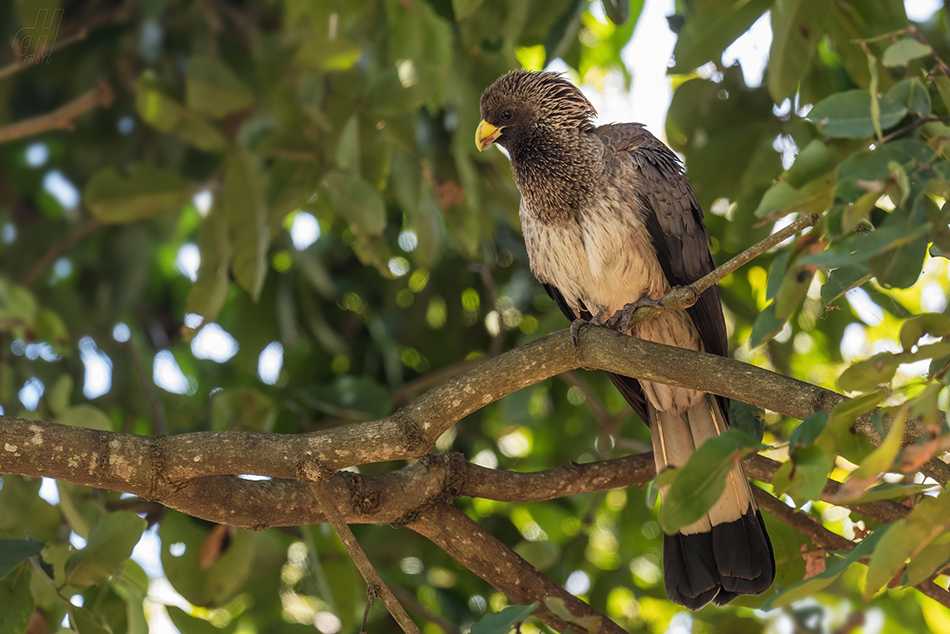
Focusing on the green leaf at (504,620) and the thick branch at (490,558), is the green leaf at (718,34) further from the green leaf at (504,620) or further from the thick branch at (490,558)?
the green leaf at (504,620)

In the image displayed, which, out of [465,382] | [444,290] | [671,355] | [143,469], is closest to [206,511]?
[143,469]

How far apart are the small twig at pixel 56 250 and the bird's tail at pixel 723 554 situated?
3261 millimetres

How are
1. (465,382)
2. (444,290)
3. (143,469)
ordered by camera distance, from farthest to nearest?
(444,290) → (465,382) → (143,469)

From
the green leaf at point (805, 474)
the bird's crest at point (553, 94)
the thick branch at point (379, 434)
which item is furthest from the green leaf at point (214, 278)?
the green leaf at point (805, 474)

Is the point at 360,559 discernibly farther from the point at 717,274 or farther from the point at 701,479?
the point at 717,274

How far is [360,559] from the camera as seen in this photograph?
197 centimetres

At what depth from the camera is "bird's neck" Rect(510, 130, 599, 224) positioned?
314 centimetres

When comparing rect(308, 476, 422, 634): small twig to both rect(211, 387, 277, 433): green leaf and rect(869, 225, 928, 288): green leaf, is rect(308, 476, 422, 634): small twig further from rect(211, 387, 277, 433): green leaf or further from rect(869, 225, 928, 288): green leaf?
rect(869, 225, 928, 288): green leaf

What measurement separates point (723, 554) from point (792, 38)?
1.56 metres

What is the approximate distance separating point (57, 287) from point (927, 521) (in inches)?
181

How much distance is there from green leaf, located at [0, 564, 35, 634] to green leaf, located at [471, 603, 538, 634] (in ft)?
3.93

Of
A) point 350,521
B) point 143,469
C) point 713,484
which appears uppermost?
point 713,484

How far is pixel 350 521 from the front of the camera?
2281 mm

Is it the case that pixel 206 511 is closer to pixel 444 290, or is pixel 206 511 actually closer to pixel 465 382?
pixel 465 382
